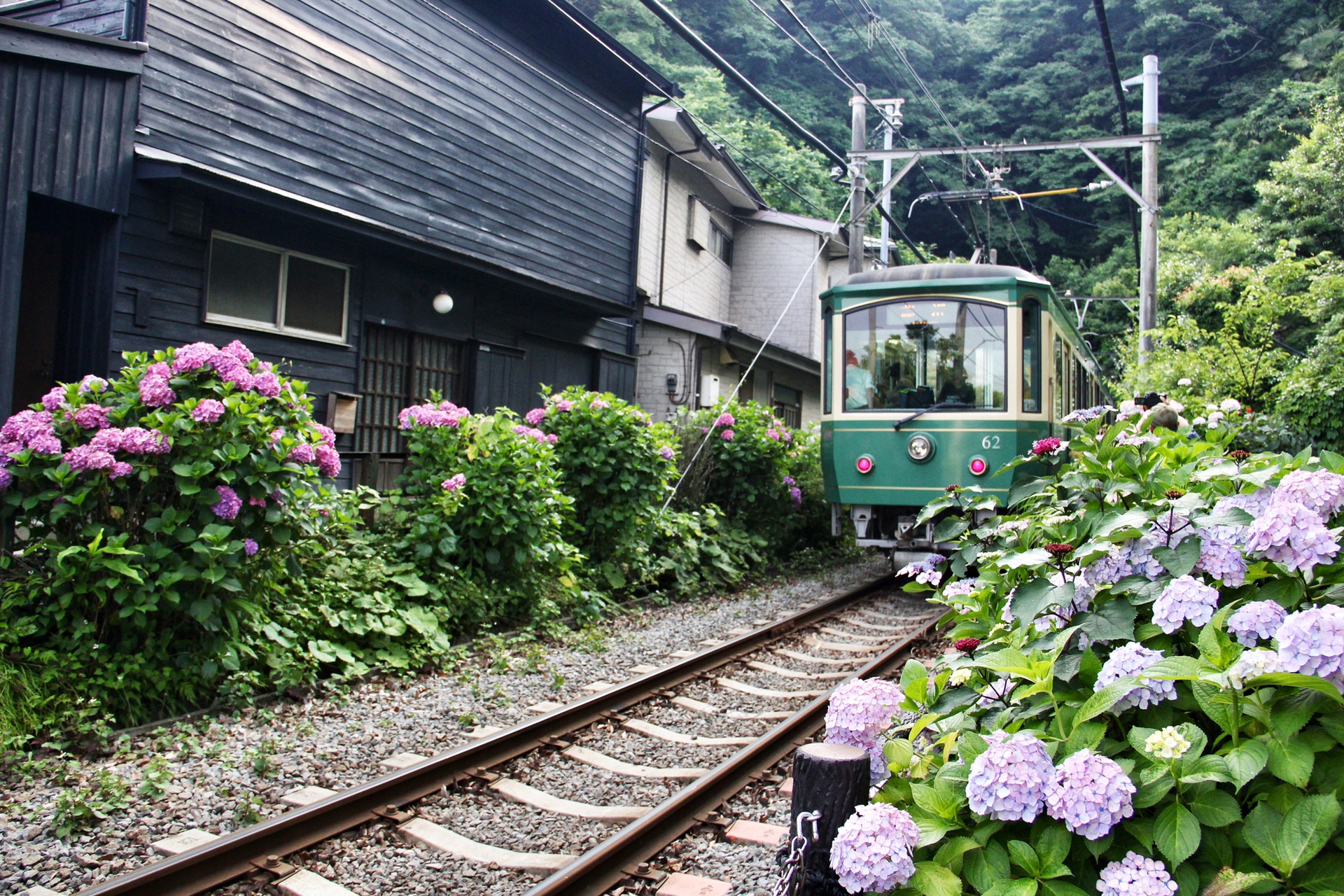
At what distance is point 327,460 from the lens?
5320 mm

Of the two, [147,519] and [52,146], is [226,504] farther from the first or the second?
[52,146]

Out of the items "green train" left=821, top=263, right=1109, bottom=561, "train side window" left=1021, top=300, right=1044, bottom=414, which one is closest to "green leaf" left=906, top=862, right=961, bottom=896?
"green train" left=821, top=263, right=1109, bottom=561

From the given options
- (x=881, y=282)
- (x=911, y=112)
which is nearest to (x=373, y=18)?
(x=881, y=282)

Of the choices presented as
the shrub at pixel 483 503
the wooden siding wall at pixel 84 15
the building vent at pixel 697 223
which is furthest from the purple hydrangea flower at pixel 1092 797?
the building vent at pixel 697 223

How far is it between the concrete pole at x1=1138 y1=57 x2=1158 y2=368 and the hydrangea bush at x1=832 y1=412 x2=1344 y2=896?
13020 millimetres

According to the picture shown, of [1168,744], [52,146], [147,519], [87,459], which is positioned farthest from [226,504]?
[1168,744]

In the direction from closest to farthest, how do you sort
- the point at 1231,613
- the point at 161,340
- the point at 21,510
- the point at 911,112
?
the point at 1231,613 → the point at 21,510 → the point at 161,340 → the point at 911,112

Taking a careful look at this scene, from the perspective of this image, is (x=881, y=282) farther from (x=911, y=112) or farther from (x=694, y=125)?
(x=911, y=112)

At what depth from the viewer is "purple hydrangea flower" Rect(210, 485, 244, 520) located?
185 inches

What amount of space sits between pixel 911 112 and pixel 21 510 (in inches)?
1419

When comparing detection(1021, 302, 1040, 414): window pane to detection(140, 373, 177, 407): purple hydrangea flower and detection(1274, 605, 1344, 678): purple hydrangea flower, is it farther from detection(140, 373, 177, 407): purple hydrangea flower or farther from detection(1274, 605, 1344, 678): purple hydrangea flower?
detection(1274, 605, 1344, 678): purple hydrangea flower

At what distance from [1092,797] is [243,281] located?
8.26 meters

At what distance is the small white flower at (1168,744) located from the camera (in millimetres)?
1612

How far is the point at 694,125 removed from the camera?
15.2 meters
